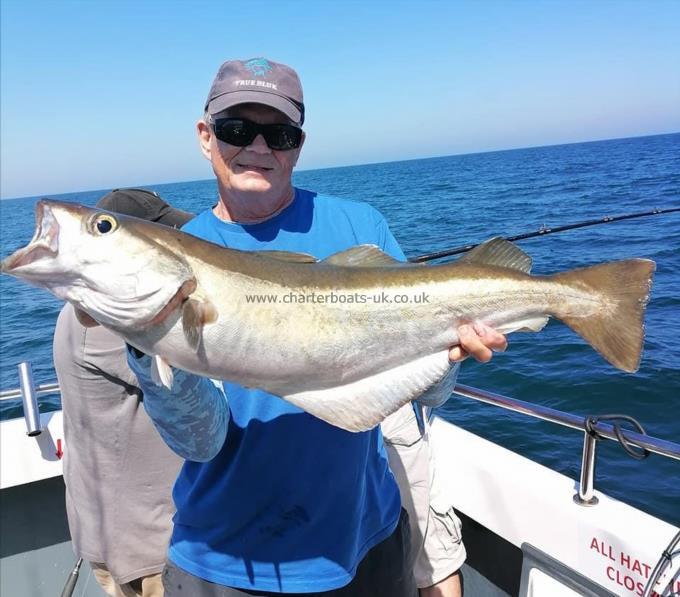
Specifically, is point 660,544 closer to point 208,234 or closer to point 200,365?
point 200,365

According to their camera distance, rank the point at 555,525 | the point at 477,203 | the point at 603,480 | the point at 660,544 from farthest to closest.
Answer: the point at 477,203
the point at 603,480
the point at 555,525
the point at 660,544

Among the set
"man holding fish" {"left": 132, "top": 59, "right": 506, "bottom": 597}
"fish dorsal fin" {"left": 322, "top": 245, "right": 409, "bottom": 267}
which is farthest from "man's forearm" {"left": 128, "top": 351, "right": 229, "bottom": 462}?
"fish dorsal fin" {"left": 322, "top": 245, "right": 409, "bottom": 267}

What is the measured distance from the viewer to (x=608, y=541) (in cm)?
342

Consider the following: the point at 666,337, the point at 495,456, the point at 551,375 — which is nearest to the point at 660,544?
the point at 495,456

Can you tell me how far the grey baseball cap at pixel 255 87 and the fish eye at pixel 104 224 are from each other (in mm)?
835

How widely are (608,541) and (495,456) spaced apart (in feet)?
3.38

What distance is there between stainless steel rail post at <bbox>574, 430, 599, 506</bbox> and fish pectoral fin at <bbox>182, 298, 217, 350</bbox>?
98.4 inches

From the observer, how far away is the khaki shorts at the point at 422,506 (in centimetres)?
409

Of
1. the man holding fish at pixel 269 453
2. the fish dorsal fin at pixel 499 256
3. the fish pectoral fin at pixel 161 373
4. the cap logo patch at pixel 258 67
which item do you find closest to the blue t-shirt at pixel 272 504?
the man holding fish at pixel 269 453

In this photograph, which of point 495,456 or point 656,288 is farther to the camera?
point 656,288

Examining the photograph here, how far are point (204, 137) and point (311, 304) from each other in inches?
45.6

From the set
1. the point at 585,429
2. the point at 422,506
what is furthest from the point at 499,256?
the point at 422,506

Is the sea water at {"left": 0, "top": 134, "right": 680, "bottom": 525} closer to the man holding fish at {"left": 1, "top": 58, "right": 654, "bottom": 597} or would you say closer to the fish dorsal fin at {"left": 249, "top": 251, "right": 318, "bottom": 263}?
the man holding fish at {"left": 1, "top": 58, "right": 654, "bottom": 597}

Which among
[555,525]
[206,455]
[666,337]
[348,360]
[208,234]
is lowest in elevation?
[666,337]
